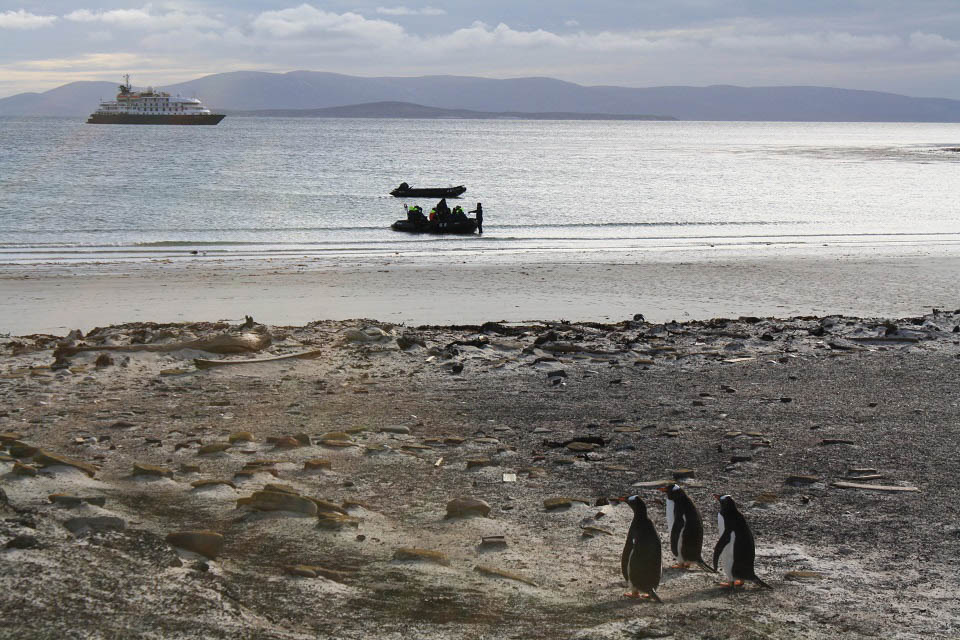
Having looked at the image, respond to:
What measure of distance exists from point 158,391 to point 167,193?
158ft

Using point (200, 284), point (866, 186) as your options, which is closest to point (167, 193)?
point (200, 284)

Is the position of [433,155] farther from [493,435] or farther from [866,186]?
[493,435]

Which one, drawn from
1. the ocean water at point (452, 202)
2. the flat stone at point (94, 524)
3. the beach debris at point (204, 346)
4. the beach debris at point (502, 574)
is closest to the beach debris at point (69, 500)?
the flat stone at point (94, 524)

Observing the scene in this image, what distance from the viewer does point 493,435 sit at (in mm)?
8031

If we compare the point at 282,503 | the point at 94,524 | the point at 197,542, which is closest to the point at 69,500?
the point at 94,524

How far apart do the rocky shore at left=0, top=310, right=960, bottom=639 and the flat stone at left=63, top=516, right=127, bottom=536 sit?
0.01 metres

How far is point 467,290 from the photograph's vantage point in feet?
61.1

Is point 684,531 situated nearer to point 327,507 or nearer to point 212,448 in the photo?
point 327,507

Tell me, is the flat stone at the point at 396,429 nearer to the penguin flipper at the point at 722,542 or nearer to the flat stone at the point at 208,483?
the flat stone at the point at 208,483

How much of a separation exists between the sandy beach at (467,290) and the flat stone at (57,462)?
802cm

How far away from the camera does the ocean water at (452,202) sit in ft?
98.0

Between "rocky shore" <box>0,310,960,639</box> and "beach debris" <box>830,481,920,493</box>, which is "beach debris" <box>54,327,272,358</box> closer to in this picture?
"rocky shore" <box>0,310,960,639</box>

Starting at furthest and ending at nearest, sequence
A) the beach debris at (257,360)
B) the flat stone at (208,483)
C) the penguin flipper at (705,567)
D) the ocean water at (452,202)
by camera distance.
Answer: the ocean water at (452,202) < the beach debris at (257,360) < the flat stone at (208,483) < the penguin flipper at (705,567)

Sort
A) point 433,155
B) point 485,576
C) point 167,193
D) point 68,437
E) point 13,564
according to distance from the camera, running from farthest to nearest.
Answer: point 433,155 → point 167,193 → point 68,437 → point 485,576 → point 13,564
